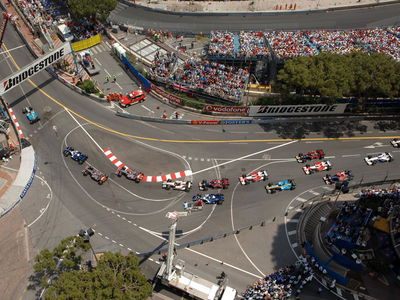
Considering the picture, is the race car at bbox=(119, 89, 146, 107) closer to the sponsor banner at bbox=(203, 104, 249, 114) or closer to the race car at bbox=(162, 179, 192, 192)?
the sponsor banner at bbox=(203, 104, 249, 114)

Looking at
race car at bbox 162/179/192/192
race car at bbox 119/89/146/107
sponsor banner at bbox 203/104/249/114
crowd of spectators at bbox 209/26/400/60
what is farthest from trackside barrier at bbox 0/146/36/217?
crowd of spectators at bbox 209/26/400/60

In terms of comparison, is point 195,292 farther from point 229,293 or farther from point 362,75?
point 362,75

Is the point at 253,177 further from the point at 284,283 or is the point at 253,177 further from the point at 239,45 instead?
the point at 239,45

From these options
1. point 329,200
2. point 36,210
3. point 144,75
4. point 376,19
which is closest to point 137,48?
point 144,75

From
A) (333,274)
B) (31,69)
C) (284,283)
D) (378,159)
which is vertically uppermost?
(378,159)

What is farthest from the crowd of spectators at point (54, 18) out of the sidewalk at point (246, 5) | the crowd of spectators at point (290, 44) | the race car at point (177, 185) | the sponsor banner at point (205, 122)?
the race car at point (177, 185)

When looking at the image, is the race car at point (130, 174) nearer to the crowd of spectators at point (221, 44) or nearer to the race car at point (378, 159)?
the crowd of spectators at point (221, 44)

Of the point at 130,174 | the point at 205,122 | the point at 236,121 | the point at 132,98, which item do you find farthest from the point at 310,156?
the point at 132,98
